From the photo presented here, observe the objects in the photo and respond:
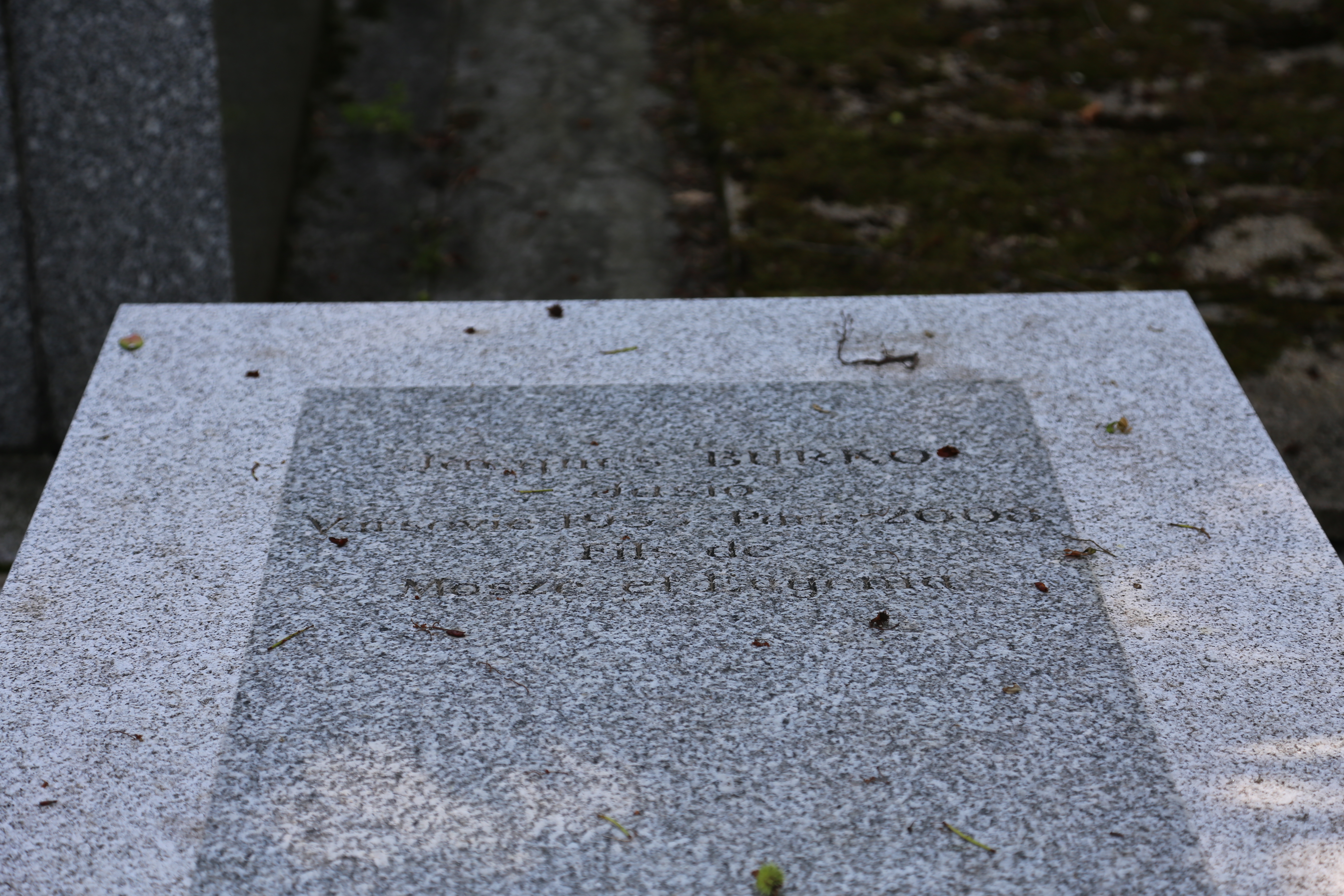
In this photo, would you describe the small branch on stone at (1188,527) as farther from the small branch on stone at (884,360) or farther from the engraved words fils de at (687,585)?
the small branch on stone at (884,360)

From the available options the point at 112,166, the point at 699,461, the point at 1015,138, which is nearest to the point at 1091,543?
the point at 699,461

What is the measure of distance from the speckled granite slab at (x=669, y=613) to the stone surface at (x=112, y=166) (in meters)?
0.89

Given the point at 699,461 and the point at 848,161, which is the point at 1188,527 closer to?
the point at 699,461

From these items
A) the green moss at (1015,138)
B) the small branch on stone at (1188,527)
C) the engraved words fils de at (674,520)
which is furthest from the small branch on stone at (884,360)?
the green moss at (1015,138)

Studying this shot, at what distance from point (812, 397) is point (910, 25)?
383 centimetres

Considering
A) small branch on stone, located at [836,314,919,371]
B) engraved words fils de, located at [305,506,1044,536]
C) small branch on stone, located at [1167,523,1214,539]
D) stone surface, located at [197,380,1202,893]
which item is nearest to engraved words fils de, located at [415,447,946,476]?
stone surface, located at [197,380,1202,893]

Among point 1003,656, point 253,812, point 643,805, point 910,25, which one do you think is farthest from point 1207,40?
point 253,812

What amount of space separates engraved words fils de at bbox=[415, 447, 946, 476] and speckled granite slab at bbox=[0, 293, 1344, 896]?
1cm

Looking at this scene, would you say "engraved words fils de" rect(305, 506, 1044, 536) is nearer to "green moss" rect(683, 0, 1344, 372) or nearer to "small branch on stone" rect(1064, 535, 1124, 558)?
"small branch on stone" rect(1064, 535, 1124, 558)

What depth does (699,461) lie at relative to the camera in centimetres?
271

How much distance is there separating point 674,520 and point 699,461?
20 cm

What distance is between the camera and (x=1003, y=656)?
2.30 m

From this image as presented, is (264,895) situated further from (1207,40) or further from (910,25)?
(1207,40)

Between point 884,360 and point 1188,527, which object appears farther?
point 884,360
